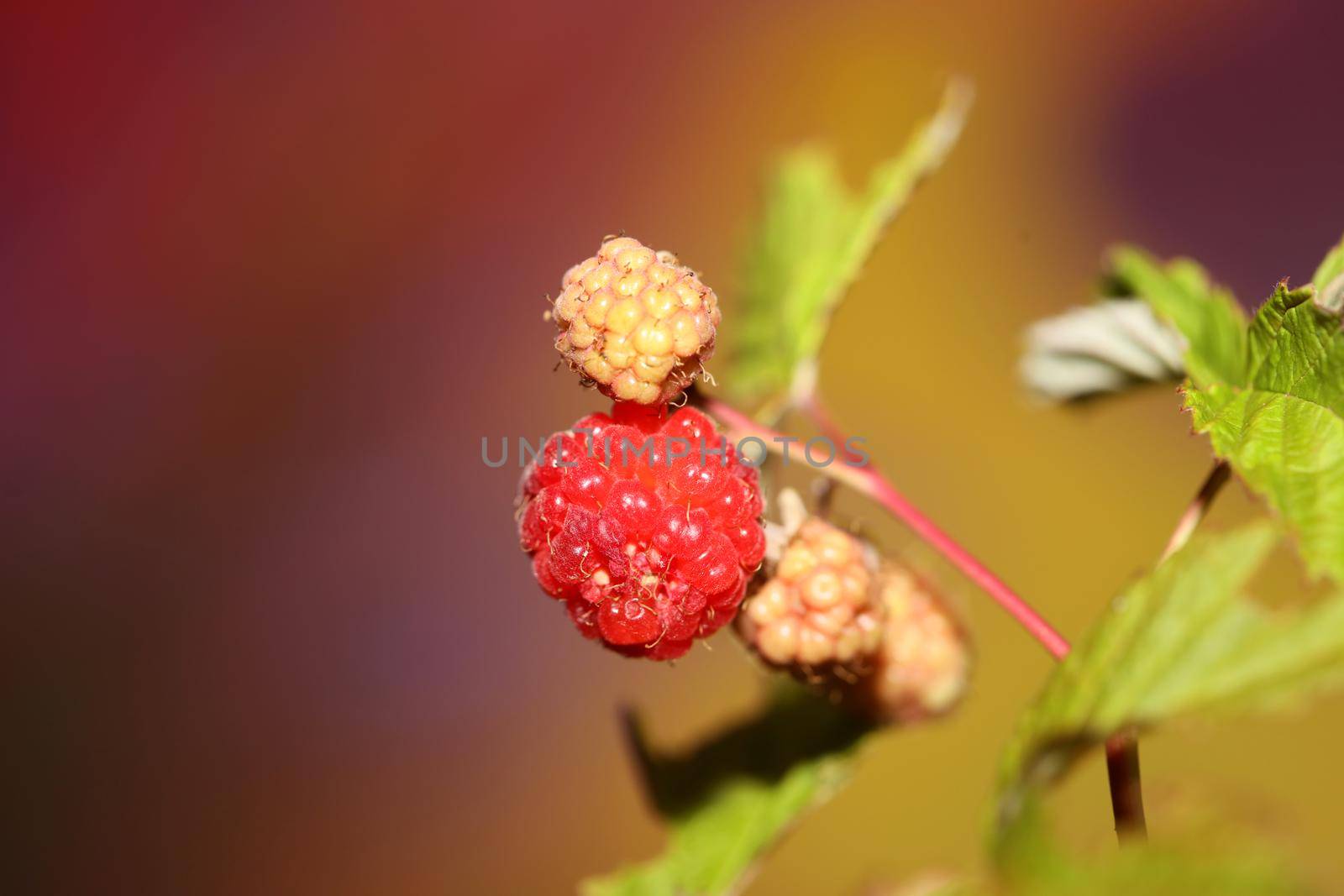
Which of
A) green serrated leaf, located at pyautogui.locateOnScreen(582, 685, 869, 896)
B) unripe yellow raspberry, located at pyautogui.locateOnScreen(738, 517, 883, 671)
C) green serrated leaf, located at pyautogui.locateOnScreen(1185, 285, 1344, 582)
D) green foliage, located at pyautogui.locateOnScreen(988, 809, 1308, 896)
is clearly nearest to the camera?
green foliage, located at pyautogui.locateOnScreen(988, 809, 1308, 896)

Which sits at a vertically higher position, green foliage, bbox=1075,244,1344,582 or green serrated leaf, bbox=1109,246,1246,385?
green serrated leaf, bbox=1109,246,1246,385

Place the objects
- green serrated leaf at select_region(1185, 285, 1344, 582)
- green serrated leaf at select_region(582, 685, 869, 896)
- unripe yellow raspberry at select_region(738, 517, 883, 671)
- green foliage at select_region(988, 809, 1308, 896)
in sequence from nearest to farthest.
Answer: green foliage at select_region(988, 809, 1308, 896) → green serrated leaf at select_region(1185, 285, 1344, 582) → unripe yellow raspberry at select_region(738, 517, 883, 671) → green serrated leaf at select_region(582, 685, 869, 896)

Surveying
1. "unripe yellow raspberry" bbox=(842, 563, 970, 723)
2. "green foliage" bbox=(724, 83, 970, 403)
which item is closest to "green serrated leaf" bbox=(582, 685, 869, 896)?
"unripe yellow raspberry" bbox=(842, 563, 970, 723)

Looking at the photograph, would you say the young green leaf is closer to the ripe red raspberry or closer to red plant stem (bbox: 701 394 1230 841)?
red plant stem (bbox: 701 394 1230 841)

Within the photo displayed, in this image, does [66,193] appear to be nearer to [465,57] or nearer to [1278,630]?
[465,57]

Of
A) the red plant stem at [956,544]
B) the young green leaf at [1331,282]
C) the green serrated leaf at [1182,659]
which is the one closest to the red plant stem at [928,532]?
the red plant stem at [956,544]

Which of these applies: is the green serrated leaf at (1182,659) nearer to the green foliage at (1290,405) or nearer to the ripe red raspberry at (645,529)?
the green foliage at (1290,405)

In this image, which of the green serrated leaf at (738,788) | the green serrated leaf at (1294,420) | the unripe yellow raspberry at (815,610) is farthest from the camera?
the green serrated leaf at (738,788)

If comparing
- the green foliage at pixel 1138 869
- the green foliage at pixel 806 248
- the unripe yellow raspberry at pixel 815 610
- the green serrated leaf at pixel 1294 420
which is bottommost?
the green foliage at pixel 1138 869
